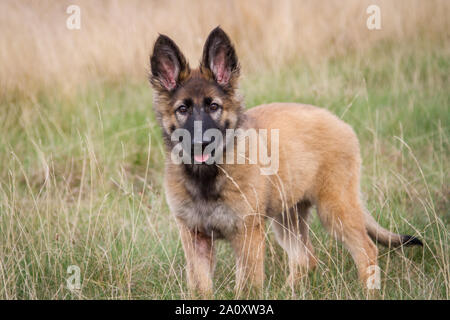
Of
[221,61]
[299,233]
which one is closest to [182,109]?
[221,61]

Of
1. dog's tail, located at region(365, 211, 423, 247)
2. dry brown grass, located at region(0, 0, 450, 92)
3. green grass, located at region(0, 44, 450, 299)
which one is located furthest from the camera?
dry brown grass, located at region(0, 0, 450, 92)

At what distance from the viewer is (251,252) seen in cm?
441

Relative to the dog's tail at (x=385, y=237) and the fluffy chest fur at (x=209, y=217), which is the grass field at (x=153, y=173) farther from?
the fluffy chest fur at (x=209, y=217)

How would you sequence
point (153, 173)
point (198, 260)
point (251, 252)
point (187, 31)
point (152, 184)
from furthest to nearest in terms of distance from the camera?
point (187, 31) → point (153, 173) → point (152, 184) → point (198, 260) → point (251, 252)

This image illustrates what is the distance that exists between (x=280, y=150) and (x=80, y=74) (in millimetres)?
4780

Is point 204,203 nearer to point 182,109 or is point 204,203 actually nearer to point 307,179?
point 182,109

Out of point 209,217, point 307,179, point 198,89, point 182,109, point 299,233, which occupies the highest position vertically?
point 198,89

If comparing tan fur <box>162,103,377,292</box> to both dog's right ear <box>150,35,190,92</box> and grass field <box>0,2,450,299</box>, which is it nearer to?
grass field <box>0,2,450,299</box>

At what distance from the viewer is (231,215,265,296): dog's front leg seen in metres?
4.38

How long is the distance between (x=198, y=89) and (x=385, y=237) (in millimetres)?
2052

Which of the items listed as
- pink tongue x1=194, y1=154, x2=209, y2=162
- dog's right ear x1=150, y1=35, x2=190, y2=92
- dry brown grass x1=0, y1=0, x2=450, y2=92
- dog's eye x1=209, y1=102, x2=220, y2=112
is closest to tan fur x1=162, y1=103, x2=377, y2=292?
pink tongue x1=194, y1=154, x2=209, y2=162

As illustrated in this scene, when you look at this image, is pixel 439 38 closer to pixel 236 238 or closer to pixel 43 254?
pixel 236 238

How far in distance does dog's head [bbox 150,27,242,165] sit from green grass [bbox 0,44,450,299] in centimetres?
59
